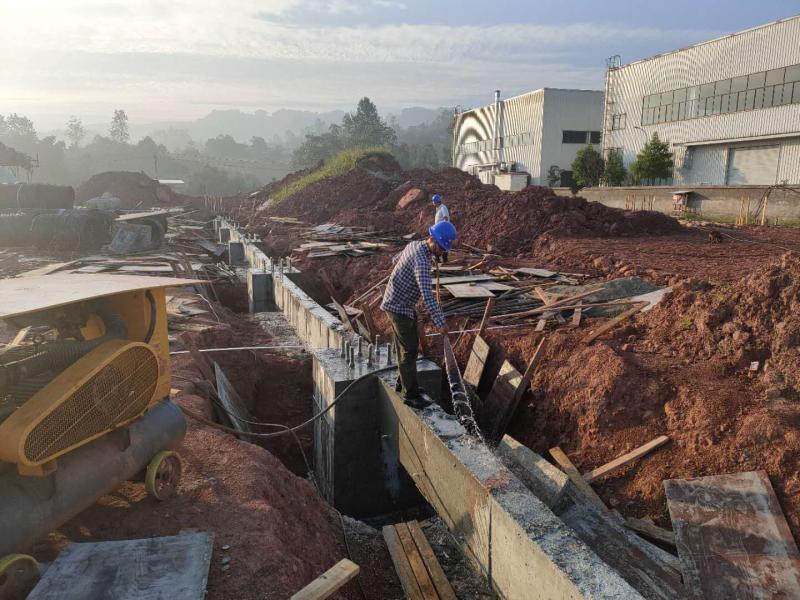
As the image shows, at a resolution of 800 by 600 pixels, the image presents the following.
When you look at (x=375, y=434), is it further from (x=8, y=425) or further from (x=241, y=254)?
(x=241, y=254)

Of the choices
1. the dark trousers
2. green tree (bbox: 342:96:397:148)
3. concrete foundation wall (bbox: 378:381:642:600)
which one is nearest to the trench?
concrete foundation wall (bbox: 378:381:642:600)

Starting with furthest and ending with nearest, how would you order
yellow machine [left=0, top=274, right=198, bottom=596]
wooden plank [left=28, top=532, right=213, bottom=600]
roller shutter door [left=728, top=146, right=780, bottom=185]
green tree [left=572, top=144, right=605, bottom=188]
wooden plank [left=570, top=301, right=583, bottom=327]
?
1. green tree [left=572, top=144, right=605, bottom=188]
2. roller shutter door [left=728, top=146, right=780, bottom=185]
3. wooden plank [left=570, top=301, right=583, bottom=327]
4. yellow machine [left=0, top=274, right=198, bottom=596]
5. wooden plank [left=28, top=532, right=213, bottom=600]

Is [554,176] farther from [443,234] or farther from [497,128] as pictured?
[443,234]

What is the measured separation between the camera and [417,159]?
7725 cm

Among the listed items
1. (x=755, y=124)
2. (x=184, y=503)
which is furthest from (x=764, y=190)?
(x=184, y=503)

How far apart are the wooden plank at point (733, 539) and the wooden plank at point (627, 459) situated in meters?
0.53

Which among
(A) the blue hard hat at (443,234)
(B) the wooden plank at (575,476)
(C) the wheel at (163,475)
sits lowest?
(B) the wooden plank at (575,476)

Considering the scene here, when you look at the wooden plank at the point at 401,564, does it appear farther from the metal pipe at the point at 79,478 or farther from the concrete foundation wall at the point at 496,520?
the metal pipe at the point at 79,478

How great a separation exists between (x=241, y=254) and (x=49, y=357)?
16346 millimetres

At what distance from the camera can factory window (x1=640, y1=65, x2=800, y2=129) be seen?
25875mm

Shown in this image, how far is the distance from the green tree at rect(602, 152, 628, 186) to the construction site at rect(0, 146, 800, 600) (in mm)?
26612

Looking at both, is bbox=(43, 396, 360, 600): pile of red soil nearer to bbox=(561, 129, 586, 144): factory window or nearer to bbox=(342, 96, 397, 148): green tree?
bbox=(561, 129, 586, 144): factory window

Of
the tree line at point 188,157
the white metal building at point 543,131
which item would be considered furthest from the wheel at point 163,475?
the tree line at point 188,157

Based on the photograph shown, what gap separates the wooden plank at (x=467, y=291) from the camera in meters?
8.80
